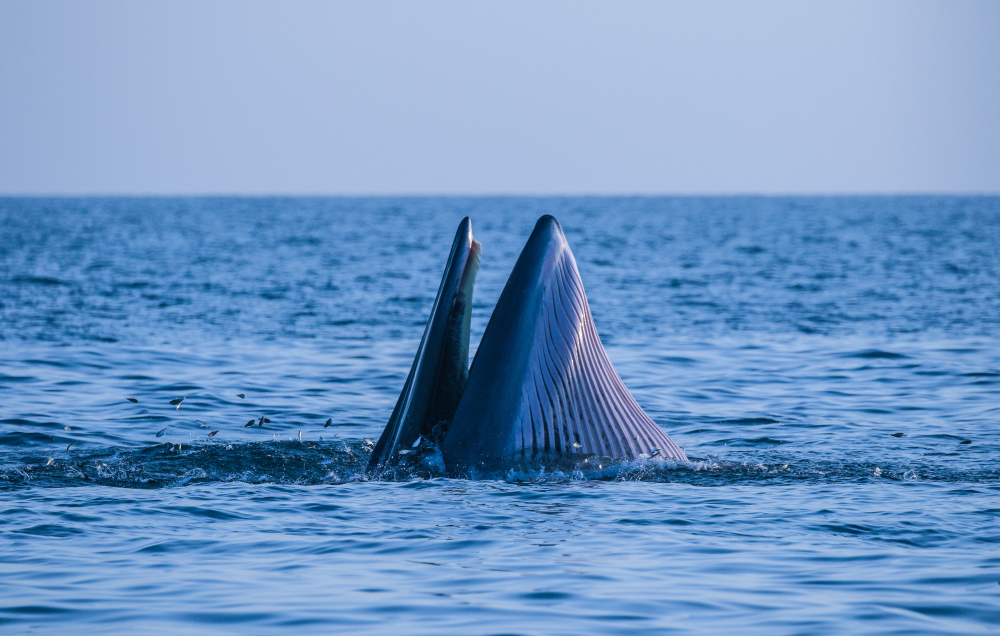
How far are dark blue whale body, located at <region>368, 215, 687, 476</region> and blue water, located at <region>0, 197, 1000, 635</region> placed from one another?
35cm

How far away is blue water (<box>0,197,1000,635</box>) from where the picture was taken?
6.86 m

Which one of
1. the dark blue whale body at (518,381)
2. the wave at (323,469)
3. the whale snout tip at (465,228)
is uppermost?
the whale snout tip at (465,228)

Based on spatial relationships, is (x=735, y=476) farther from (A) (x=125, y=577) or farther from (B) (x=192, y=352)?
(B) (x=192, y=352)

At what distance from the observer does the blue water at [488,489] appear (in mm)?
6863

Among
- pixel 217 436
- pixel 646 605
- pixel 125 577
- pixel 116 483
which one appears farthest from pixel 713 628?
pixel 217 436

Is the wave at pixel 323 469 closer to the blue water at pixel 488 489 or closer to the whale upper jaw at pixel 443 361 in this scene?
the blue water at pixel 488 489

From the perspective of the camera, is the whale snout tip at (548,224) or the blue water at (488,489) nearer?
the blue water at (488,489)

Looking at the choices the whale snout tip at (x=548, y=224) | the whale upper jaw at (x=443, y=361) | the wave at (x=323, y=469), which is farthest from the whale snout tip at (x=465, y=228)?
the wave at (x=323, y=469)

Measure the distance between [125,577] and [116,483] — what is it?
3.15m

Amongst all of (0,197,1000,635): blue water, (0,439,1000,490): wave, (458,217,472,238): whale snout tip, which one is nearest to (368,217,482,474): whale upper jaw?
(458,217,472,238): whale snout tip

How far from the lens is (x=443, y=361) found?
9.13 m

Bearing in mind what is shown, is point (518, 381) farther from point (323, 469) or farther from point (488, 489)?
point (323, 469)

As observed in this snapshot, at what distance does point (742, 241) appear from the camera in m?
63.7

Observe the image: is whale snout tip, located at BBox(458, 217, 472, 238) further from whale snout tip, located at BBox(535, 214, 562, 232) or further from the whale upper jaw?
whale snout tip, located at BBox(535, 214, 562, 232)
